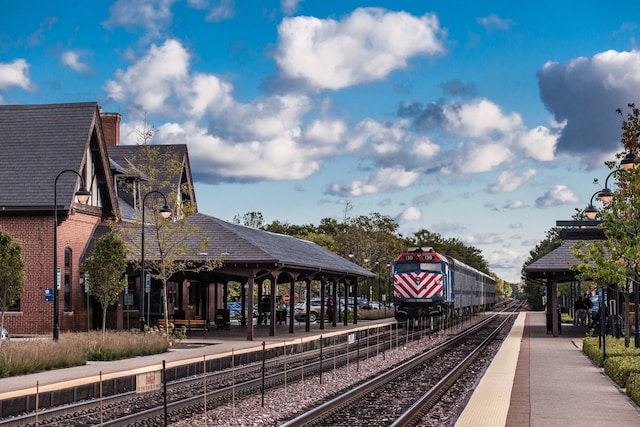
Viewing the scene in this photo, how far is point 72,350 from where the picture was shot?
2511 cm

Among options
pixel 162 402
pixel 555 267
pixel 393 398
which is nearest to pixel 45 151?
Answer: pixel 555 267

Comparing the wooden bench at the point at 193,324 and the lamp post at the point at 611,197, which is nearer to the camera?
the lamp post at the point at 611,197

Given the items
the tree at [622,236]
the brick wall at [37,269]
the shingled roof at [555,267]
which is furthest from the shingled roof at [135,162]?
the tree at [622,236]

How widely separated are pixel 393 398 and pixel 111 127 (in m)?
41.5

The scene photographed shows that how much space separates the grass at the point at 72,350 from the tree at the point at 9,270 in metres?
1.39

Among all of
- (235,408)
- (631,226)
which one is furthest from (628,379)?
(235,408)

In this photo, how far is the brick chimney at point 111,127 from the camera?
56.9 meters

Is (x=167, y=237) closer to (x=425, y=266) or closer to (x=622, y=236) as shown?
(x=425, y=266)

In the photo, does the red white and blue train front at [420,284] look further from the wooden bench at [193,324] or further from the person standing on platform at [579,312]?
the person standing on platform at [579,312]

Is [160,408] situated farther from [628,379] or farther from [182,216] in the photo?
[182,216]

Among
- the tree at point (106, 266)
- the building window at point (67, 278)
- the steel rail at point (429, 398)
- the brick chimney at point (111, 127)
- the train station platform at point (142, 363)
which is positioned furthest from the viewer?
the brick chimney at point (111, 127)

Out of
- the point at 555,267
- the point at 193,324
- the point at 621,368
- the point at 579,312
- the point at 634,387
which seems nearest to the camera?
the point at 634,387

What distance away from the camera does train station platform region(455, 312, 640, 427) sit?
14.8m

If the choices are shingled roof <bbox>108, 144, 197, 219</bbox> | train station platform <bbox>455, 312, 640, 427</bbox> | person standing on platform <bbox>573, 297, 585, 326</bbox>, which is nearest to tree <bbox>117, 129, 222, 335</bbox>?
shingled roof <bbox>108, 144, 197, 219</bbox>
